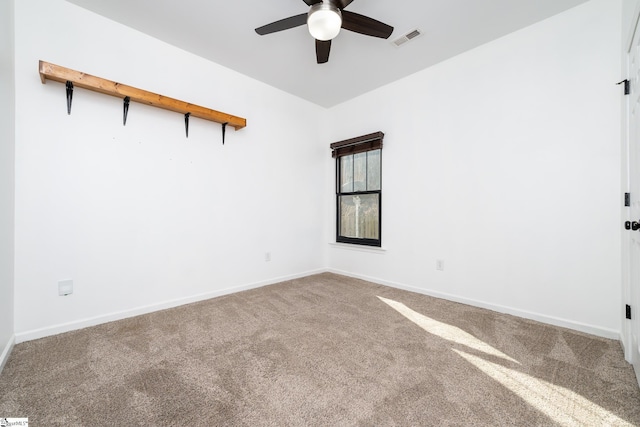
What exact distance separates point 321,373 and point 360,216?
2.56 metres

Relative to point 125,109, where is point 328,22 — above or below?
above

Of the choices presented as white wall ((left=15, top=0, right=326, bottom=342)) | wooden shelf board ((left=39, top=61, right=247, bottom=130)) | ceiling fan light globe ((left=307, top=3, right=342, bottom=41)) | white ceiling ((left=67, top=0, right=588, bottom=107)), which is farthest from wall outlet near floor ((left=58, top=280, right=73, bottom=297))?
ceiling fan light globe ((left=307, top=3, right=342, bottom=41))

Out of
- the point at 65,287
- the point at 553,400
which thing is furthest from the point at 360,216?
the point at 65,287

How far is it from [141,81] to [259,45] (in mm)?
1188

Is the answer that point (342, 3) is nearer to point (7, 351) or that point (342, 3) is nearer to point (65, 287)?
point (65, 287)

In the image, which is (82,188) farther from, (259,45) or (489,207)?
(489,207)

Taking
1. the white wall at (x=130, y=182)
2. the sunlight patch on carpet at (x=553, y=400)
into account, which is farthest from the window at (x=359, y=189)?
the sunlight patch on carpet at (x=553, y=400)

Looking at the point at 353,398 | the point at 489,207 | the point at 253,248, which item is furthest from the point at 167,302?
the point at 489,207

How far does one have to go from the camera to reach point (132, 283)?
2.43 metres

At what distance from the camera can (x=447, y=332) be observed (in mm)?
2111

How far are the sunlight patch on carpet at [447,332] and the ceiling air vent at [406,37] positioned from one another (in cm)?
268

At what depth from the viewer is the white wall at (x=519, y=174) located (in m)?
2.07

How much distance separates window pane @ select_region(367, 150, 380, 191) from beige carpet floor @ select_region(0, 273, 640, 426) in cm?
184

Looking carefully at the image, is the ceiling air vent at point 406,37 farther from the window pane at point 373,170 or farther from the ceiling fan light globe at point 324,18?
the window pane at point 373,170
